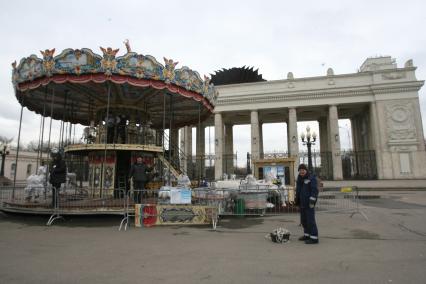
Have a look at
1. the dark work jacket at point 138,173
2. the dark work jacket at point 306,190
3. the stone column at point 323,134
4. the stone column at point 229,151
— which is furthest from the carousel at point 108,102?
the stone column at point 323,134

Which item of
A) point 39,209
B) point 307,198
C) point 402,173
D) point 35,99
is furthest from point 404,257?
point 402,173

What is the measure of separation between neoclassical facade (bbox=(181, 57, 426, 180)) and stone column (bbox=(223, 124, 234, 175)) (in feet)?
4.20

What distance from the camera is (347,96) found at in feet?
113

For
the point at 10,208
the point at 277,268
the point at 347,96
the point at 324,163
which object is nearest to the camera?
the point at 277,268

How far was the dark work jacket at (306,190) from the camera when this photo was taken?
6.89m

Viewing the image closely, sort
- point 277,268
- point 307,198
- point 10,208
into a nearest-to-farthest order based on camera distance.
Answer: point 277,268, point 307,198, point 10,208

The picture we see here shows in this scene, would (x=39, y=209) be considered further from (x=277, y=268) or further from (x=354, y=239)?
(x=354, y=239)

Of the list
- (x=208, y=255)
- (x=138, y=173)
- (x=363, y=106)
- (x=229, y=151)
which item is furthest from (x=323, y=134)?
(x=208, y=255)

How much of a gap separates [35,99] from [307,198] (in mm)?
14390

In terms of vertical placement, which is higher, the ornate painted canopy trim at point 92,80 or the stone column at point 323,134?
the stone column at point 323,134

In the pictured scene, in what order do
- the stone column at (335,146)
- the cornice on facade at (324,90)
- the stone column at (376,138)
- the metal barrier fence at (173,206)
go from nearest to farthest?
the metal barrier fence at (173,206)
the stone column at (376,138)
the cornice on facade at (324,90)
the stone column at (335,146)

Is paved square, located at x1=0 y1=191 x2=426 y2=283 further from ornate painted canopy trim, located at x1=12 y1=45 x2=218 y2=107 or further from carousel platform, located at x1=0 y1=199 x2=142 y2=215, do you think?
ornate painted canopy trim, located at x1=12 y1=45 x2=218 y2=107

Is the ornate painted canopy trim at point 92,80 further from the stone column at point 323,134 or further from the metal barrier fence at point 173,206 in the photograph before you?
the stone column at point 323,134

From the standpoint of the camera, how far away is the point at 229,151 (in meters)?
44.3
